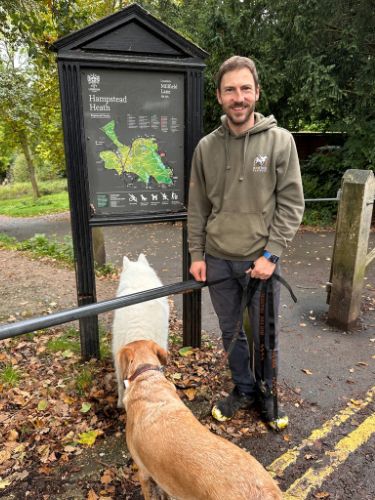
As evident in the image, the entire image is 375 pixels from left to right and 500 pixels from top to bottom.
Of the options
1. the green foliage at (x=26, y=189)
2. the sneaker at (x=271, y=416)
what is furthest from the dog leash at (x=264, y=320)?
the green foliage at (x=26, y=189)

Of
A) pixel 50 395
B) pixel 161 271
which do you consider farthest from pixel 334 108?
pixel 50 395

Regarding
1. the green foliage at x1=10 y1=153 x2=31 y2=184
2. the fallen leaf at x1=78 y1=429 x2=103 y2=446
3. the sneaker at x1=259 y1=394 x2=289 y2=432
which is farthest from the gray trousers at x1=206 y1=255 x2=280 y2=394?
the green foliage at x1=10 y1=153 x2=31 y2=184

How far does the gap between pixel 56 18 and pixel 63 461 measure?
17.5 ft

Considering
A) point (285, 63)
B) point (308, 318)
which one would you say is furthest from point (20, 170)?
point (308, 318)

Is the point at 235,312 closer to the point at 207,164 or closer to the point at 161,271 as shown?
the point at 207,164

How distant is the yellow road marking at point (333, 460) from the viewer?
2.65 metres

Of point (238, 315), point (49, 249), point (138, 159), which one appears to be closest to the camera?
point (238, 315)

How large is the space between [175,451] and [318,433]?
1.72 m

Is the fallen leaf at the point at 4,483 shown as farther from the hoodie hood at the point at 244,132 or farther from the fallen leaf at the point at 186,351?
the hoodie hood at the point at 244,132

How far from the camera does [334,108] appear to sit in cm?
1040

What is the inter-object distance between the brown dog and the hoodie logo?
142 centimetres

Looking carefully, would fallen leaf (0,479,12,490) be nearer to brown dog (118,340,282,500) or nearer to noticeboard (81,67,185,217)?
brown dog (118,340,282,500)

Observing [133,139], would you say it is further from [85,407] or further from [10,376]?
[10,376]

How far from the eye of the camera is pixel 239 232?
2.77 meters
